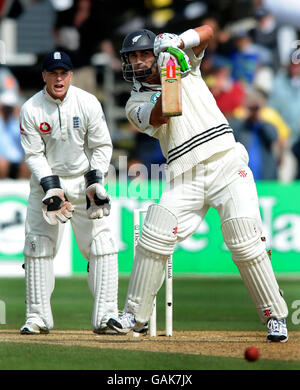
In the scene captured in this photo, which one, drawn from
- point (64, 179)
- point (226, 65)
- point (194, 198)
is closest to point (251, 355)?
point (194, 198)

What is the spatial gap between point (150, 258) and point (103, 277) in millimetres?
1081

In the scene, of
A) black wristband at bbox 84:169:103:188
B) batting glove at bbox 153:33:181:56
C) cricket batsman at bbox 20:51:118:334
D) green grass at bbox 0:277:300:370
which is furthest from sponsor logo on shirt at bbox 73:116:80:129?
green grass at bbox 0:277:300:370

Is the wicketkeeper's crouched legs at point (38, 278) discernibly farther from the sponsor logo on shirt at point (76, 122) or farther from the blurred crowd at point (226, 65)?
the blurred crowd at point (226, 65)

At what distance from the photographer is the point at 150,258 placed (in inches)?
266

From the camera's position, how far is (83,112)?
25.2 feet

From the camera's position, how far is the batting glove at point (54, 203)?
7438 mm

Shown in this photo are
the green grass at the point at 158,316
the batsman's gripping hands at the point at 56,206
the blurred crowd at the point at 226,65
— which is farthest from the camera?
the blurred crowd at the point at 226,65

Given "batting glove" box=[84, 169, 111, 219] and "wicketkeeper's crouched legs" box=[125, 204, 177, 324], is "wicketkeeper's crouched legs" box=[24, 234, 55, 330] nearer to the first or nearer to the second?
"batting glove" box=[84, 169, 111, 219]

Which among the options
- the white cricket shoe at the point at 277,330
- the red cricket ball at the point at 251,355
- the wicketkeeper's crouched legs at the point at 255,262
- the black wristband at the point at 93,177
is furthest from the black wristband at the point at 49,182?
the red cricket ball at the point at 251,355

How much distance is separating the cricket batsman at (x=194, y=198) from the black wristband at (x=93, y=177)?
2.67 feet

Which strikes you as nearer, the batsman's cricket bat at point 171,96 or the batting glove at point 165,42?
the batsman's cricket bat at point 171,96

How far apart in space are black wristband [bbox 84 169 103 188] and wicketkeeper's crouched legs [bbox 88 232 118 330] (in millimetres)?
469

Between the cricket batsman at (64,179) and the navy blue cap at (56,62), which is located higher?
the navy blue cap at (56,62)
